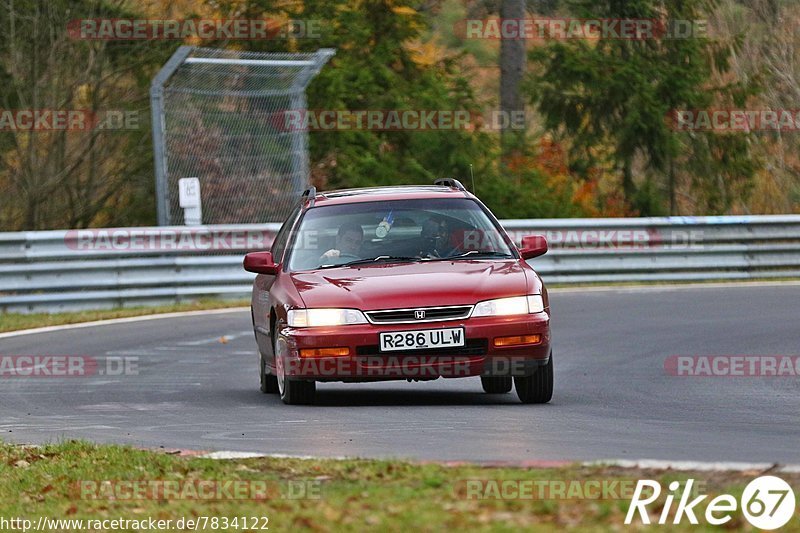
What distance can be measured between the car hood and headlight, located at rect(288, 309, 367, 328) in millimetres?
41

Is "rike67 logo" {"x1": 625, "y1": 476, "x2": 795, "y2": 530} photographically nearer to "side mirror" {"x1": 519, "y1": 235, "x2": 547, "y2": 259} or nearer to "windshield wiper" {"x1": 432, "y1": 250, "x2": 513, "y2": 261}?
"windshield wiper" {"x1": 432, "y1": 250, "x2": 513, "y2": 261}

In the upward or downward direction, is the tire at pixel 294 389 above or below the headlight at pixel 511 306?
below

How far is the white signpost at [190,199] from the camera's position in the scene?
21.6 metres

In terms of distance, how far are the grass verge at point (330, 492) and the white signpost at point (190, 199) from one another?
1292cm

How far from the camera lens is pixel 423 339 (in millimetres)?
10445

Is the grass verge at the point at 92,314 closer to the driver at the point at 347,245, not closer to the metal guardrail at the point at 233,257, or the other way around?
the metal guardrail at the point at 233,257

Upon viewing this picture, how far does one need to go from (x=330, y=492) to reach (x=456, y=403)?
4327 mm

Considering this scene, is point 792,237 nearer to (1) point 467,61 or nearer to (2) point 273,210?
(2) point 273,210

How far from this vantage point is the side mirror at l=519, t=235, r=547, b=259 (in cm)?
1155

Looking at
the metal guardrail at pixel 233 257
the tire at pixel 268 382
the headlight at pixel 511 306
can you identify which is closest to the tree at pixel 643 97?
the metal guardrail at pixel 233 257

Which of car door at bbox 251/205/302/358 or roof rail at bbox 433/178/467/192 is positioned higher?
roof rail at bbox 433/178/467/192

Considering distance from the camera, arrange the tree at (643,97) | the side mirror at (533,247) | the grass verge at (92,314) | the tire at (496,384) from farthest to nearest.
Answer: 1. the tree at (643,97)
2. the grass verge at (92,314)
3. the tire at (496,384)
4. the side mirror at (533,247)

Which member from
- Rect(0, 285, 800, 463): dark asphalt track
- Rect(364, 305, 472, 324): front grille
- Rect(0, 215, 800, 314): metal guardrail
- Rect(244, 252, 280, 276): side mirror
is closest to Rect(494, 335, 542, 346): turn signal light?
Rect(364, 305, 472, 324): front grille

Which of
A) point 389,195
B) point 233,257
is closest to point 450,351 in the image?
point 389,195
